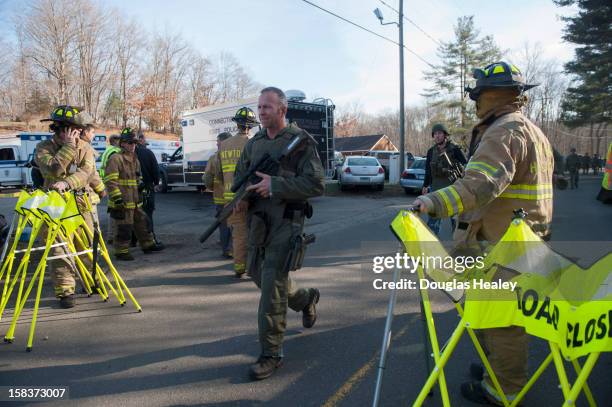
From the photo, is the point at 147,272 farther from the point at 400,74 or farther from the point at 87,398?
the point at 400,74

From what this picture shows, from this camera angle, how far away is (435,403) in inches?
113

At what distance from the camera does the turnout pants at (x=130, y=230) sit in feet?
21.6

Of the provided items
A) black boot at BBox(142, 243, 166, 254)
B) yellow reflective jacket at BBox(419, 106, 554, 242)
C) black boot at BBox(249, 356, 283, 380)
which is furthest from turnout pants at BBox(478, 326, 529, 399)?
black boot at BBox(142, 243, 166, 254)

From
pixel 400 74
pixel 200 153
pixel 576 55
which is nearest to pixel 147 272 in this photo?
Answer: pixel 200 153

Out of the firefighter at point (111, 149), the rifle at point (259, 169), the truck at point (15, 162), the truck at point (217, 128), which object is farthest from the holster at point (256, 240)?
the truck at point (15, 162)

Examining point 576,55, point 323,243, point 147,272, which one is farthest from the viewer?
point 576,55

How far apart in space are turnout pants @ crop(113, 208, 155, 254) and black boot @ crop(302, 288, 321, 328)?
149 inches

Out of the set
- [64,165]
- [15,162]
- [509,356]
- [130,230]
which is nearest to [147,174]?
[130,230]

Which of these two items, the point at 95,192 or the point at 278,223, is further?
the point at 95,192

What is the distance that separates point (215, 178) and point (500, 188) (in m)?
4.65

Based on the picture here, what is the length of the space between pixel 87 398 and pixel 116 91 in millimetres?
56114

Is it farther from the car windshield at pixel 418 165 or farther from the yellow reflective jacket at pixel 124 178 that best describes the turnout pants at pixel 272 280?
the car windshield at pixel 418 165

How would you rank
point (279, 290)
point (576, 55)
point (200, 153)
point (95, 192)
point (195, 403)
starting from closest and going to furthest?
point (195, 403) < point (279, 290) < point (95, 192) < point (200, 153) < point (576, 55)

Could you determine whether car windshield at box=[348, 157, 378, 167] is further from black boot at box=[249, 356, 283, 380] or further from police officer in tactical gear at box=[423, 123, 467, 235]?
black boot at box=[249, 356, 283, 380]
